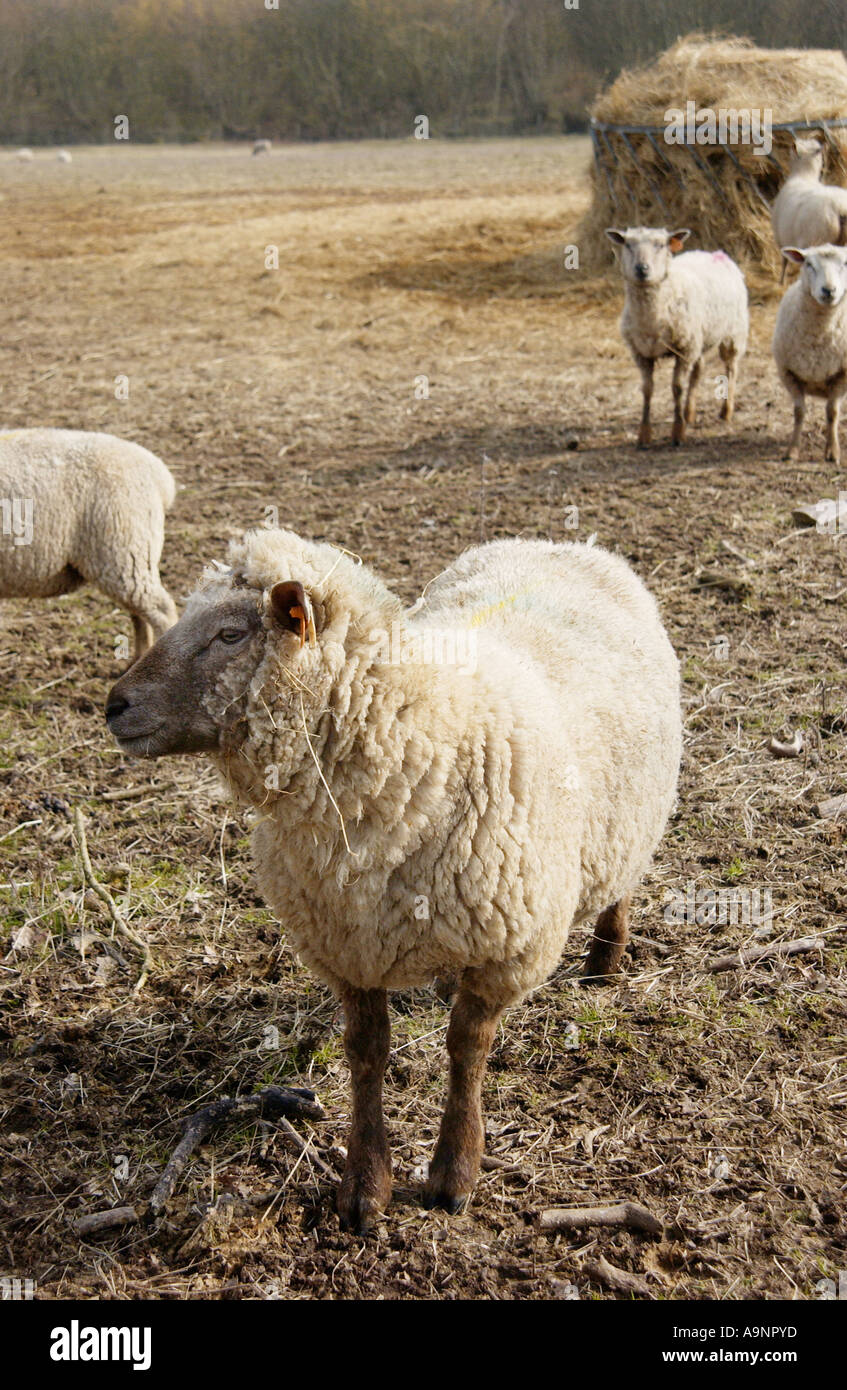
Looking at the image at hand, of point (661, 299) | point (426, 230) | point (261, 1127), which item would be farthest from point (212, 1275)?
point (426, 230)

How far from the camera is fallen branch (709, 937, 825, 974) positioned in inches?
144

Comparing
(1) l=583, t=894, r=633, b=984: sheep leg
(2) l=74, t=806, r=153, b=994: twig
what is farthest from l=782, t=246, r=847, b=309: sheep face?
(2) l=74, t=806, r=153, b=994: twig

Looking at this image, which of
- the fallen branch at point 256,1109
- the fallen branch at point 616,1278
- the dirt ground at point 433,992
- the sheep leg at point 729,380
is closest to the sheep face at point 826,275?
the dirt ground at point 433,992

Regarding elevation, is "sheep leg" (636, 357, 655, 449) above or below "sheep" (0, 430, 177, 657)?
above

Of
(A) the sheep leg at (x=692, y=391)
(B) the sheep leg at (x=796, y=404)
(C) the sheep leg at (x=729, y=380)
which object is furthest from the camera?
(C) the sheep leg at (x=729, y=380)

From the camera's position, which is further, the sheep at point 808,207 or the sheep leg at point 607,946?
the sheep at point 808,207

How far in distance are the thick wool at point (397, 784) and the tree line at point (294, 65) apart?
4434cm

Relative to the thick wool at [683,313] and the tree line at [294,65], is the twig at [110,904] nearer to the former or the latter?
the thick wool at [683,313]

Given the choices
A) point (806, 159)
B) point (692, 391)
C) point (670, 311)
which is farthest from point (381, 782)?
point (806, 159)

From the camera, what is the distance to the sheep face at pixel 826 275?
7.79m

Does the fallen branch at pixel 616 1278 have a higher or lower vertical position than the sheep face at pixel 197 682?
lower

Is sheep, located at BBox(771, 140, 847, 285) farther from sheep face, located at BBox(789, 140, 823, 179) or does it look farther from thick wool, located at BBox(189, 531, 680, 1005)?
thick wool, located at BBox(189, 531, 680, 1005)

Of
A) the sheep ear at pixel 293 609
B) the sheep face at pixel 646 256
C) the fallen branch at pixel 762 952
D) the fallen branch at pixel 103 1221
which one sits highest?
the sheep face at pixel 646 256

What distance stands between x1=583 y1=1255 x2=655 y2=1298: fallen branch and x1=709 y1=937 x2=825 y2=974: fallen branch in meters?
1.20
